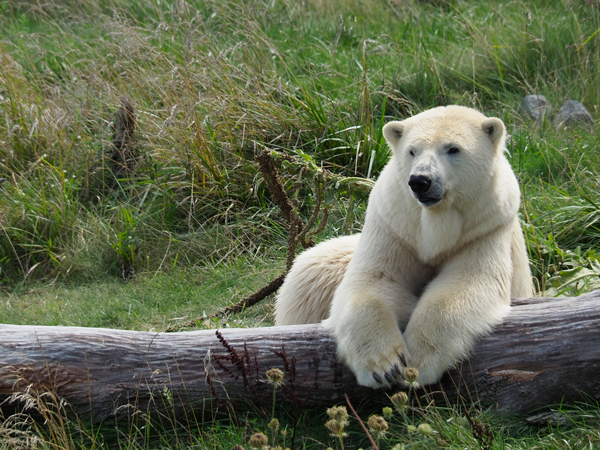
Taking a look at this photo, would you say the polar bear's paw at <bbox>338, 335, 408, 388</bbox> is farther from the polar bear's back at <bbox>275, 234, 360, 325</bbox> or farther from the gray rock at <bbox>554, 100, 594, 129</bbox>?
the gray rock at <bbox>554, 100, 594, 129</bbox>

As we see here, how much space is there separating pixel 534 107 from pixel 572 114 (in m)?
0.35

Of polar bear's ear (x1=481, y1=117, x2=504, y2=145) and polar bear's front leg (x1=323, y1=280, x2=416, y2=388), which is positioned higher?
polar bear's ear (x1=481, y1=117, x2=504, y2=145)

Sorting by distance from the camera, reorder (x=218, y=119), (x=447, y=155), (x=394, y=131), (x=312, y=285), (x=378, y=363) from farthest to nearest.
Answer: (x=218, y=119)
(x=312, y=285)
(x=394, y=131)
(x=447, y=155)
(x=378, y=363)

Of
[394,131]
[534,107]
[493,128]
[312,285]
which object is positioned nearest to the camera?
[493,128]

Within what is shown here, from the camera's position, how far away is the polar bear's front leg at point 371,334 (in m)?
2.74

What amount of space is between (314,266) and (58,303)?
7.30ft

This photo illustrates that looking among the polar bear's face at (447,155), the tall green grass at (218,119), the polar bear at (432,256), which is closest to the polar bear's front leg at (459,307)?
the polar bear at (432,256)

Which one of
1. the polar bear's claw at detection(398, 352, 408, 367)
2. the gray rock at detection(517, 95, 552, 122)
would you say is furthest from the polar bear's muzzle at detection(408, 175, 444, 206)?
the gray rock at detection(517, 95, 552, 122)

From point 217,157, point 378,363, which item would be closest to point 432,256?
point 378,363

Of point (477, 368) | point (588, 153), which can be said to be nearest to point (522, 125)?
point (588, 153)

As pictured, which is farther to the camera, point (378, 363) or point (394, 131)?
point (394, 131)

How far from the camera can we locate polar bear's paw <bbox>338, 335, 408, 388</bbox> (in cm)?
272

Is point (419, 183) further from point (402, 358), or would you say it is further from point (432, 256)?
point (402, 358)

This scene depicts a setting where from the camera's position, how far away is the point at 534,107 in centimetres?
650
